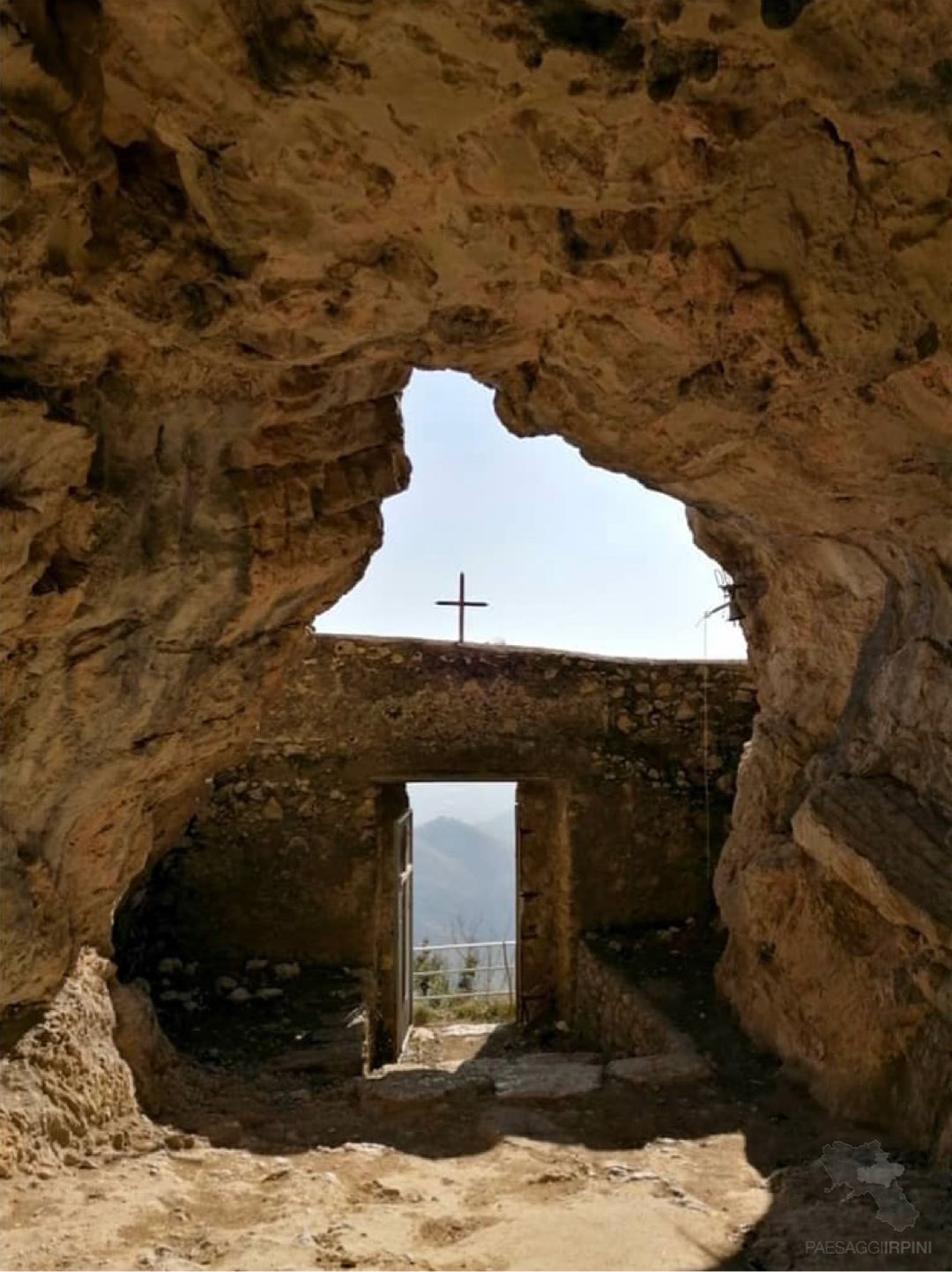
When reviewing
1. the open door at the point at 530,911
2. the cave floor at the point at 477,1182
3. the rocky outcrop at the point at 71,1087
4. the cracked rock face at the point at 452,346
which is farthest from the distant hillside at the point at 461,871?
the cracked rock face at the point at 452,346

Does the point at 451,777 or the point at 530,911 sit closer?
the point at 451,777

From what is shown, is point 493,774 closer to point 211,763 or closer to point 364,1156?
point 211,763

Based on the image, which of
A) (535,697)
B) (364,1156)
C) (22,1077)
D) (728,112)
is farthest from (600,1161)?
(535,697)

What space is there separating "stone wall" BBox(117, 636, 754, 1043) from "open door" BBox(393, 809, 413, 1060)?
0.42 meters

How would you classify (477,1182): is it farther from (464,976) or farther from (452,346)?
(464,976)

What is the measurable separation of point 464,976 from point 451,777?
5.68 metres

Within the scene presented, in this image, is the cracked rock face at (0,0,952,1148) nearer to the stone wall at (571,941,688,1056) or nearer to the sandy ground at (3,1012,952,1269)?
the sandy ground at (3,1012,952,1269)

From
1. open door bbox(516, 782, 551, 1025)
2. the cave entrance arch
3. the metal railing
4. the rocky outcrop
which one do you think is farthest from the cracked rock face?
the metal railing

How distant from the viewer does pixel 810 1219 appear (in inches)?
134

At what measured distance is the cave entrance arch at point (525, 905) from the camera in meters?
8.44

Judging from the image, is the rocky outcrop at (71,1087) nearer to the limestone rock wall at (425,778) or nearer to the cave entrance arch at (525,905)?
the limestone rock wall at (425,778)

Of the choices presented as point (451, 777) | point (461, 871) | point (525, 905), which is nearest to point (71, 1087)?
point (451, 777)

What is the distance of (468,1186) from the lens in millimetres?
3910

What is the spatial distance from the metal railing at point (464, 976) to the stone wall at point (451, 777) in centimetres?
284
